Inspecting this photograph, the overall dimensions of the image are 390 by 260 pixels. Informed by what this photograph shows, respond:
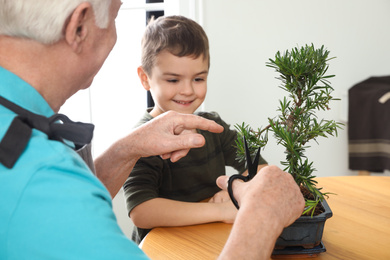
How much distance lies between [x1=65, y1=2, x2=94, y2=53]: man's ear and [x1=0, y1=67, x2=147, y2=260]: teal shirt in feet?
0.89

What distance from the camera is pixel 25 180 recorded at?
26.6 inches

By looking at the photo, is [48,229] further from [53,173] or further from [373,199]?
[373,199]

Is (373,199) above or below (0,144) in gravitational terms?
below

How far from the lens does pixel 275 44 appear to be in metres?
2.83

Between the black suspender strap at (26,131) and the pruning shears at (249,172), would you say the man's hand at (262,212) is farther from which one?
the black suspender strap at (26,131)

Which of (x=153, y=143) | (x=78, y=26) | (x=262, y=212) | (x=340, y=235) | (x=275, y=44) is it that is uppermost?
(x=275, y=44)

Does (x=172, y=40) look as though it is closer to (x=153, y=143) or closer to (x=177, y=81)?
(x=177, y=81)

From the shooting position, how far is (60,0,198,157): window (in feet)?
9.18

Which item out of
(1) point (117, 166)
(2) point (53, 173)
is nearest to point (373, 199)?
(1) point (117, 166)

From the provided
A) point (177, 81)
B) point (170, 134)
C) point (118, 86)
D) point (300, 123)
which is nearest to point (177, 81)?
point (177, 81)

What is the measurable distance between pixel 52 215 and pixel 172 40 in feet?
3.76

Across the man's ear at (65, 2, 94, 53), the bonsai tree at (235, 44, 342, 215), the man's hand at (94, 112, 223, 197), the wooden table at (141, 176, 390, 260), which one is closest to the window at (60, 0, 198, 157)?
the man's hand at (94, 112, 223, 197)

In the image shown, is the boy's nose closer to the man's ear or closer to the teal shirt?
the man's ear

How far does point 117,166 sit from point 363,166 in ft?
6.66
